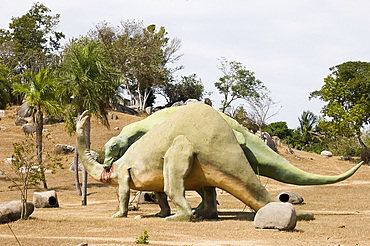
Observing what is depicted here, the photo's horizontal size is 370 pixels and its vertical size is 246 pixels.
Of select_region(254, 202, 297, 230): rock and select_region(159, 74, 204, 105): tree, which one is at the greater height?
select_region(159, 74, 204, 105): tree

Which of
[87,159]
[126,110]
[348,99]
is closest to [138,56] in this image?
[126,110]

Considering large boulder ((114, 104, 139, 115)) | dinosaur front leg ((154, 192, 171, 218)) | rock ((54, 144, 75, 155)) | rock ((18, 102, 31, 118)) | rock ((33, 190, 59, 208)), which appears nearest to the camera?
dinosaur front leg ((154, 192, 171, 218))

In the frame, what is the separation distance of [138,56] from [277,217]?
43.9 m

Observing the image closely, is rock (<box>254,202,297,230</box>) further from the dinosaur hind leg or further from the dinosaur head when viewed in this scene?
the dinosaur head

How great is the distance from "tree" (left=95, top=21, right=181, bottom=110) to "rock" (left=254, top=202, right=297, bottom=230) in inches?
1665

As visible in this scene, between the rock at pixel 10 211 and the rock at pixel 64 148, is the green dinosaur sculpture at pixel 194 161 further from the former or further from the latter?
the rock at pixel 64 148

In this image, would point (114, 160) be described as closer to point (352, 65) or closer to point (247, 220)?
point (247, 220)

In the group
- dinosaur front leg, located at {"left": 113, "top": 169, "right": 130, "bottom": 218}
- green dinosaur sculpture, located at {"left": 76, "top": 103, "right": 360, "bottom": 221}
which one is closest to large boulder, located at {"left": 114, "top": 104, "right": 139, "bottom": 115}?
dinosaur front leg, located at {"left": 113, "top": 169, "right": 130, "bottom": 218}

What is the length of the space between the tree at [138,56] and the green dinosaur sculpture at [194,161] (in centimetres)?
3907

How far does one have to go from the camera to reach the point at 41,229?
11156 millimetres

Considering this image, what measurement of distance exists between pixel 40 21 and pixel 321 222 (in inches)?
2286

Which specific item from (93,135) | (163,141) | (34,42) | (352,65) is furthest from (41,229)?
(34,42)

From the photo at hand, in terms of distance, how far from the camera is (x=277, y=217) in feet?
35.3

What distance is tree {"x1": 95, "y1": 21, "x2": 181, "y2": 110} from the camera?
5338 cm
